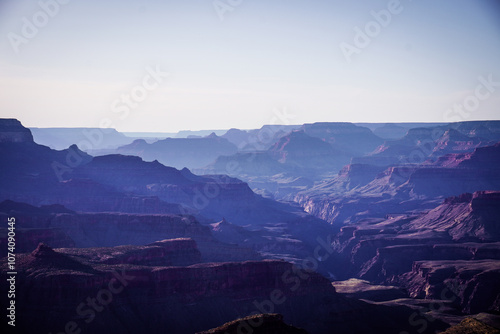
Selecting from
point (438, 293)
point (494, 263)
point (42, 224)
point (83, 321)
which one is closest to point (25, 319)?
point (83, 321)

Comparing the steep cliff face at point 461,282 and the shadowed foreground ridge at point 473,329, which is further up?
the shadowed foreground ridge at point 473,329

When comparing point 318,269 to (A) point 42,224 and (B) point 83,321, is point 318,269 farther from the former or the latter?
(B) point 83,321

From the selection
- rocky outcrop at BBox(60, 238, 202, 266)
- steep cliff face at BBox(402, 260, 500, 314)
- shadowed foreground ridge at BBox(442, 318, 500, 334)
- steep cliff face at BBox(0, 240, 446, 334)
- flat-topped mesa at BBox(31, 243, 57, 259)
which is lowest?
steep cliff face at BBox(402, 260, 500, 314)

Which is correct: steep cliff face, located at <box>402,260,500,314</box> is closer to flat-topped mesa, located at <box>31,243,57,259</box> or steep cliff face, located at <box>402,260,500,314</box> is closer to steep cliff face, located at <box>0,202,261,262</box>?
steep cliff face, located at <box>0,202,261,262</box>

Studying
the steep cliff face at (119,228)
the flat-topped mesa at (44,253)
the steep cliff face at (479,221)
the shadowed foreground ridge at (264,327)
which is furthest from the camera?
the steep cliff face at (479,221)

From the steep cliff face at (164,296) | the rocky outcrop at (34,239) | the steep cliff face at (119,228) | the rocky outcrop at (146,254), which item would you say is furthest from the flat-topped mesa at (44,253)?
the steep cliff face at (119,228)

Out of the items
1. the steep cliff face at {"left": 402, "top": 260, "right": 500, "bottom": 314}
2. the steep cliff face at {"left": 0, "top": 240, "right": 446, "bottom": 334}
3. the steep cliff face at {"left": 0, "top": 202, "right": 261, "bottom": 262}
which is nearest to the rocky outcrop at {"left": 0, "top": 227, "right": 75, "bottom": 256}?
the steep cliff face at {"left": 0, "top": 202, "right": 261, "bottom": 262}

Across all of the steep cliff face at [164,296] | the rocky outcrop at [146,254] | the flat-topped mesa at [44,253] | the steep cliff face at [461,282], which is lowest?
the steep cliff face at [461,282]

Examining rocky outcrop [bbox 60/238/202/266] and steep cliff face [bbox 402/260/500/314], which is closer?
rocky outcrop [bbox 60/238/202/266]

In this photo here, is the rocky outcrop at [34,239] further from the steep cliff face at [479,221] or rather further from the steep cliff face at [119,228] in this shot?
the steep cliff face at [479,221]

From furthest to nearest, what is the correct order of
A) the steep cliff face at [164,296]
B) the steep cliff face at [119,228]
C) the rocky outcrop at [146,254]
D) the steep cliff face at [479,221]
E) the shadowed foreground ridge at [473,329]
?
the steep cliff face at [479,221] → the steep cliff face at [119,228] → the rocky outcrop at [146,254] → the steep cliff face at [164,296] → the shadowed foreground ridge at [473,329]

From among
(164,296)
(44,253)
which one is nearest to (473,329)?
(164,296)
